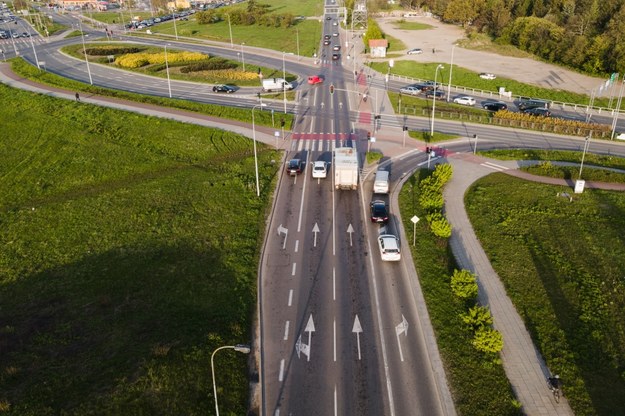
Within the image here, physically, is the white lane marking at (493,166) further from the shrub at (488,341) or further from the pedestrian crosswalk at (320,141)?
the shrub at (488,341)

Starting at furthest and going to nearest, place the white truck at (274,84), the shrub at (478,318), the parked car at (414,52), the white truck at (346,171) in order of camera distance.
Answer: the parked car at (414,52) < the white truck at (274,84) < the white truck at (346,171) < the shrub at (478,318)

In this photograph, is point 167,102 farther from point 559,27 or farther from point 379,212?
point 559,27

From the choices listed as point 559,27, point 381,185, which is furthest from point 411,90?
point 559,27

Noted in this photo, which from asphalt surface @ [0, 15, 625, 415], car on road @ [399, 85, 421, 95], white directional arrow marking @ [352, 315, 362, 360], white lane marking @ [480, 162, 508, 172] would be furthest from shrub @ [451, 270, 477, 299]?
car on road @ [399, 85, 421, 95]

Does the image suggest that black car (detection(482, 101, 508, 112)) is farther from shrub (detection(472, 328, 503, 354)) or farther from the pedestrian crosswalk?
shrub (detection(472, 328, 503, 354))

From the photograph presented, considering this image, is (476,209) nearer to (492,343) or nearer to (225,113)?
(492,343)

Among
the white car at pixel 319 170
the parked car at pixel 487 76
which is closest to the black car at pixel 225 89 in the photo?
the white car at pixel 319 170

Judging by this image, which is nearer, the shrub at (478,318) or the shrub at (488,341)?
the shrub at (488,341)
